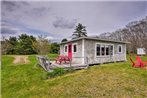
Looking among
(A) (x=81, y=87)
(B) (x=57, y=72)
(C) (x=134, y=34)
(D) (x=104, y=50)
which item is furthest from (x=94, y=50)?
(C) (x=134, y=34)

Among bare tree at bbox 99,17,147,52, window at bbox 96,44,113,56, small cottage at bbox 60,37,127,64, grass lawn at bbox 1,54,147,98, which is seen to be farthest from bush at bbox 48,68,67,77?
bare tree at bbox 99,17,147,52

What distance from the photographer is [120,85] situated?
7.12 metres

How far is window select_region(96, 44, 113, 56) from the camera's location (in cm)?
1330

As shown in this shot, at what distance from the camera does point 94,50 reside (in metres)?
12.9

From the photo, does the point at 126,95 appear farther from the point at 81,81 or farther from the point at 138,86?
the point at 81,81

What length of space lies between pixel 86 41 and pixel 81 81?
16.8ft

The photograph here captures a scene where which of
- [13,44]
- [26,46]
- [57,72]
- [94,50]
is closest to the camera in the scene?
[57,72]

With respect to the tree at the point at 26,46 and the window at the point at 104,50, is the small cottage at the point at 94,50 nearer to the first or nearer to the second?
the window at the point at 104,50

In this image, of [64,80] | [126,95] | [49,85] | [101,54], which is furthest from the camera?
[101,54]

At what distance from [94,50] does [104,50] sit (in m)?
1.44

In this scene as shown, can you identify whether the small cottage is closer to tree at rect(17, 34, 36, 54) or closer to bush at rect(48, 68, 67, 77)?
bush at rect(48, 68, 67, 77)

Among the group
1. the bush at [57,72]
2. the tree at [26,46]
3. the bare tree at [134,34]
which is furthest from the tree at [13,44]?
the bush at [57,72]

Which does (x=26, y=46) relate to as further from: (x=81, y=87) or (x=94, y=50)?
(x=81, y=87)

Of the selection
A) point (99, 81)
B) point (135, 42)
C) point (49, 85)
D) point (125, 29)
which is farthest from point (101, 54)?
point (125, 29)
